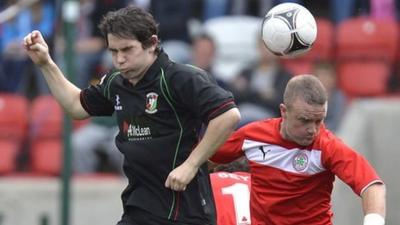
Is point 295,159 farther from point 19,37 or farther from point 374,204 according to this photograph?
point 19,37

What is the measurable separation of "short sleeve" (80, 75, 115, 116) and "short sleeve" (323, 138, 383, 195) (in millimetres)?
1248

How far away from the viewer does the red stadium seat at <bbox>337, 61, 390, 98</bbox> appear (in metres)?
13.0

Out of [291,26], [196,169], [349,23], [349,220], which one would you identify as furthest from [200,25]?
[196,169]

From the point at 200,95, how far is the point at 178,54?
21.9 feet

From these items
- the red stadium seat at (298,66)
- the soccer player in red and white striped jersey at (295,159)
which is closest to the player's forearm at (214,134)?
the soccer player in red and white striped jersey at (295,159)

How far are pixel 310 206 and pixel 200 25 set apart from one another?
269 inches

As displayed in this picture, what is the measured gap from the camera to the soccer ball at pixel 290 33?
7.48m

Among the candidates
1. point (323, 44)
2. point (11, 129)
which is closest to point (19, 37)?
point (11, 129)

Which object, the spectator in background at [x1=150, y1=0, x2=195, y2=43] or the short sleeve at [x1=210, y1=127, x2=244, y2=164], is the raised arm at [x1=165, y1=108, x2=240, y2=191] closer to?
the short sleeve at [x1=210, y1=127, x2=244, y2=164]

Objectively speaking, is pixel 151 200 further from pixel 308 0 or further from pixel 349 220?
pixel 308 0

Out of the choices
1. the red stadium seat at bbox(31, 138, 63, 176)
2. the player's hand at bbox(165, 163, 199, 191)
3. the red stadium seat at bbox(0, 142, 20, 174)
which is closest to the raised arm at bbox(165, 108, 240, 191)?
the player's hand at bbox(165, 163, 199, 191)

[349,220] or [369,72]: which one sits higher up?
[369,72]

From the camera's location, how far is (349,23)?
1325 centimetres

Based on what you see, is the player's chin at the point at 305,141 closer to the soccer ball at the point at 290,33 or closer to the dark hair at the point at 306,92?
the dark hair at the point at 306,92
